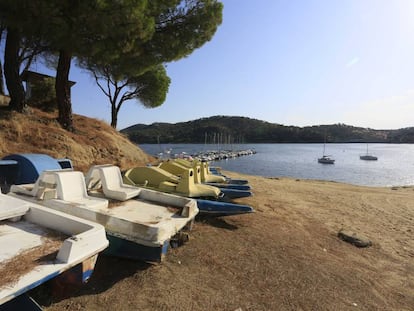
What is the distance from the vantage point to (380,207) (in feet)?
34.8

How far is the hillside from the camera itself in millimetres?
8844

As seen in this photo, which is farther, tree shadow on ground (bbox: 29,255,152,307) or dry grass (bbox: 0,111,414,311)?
dry grass (bbox: 0,111,414,311)

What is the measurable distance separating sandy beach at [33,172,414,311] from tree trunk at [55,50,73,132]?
8322mm

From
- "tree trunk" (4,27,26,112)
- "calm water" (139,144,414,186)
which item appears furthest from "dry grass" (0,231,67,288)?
"calm water" (139,144,414,186)

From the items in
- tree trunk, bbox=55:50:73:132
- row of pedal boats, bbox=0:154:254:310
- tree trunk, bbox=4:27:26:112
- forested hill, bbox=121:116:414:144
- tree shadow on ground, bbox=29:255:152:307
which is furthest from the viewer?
forested hill, bbox=121:116:414:144

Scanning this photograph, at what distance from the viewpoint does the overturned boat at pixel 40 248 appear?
81.8 inches

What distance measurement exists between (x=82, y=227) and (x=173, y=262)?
1430mm

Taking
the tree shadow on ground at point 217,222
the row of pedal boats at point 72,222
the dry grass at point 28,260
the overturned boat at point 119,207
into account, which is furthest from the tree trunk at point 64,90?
the dry grass at point 28,260

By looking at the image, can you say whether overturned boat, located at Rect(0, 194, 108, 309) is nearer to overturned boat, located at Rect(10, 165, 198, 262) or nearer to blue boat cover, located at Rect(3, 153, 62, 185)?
overturned boat, located at Rect(10, 165, 198, 262)

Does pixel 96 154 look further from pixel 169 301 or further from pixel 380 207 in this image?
pixel 380 207

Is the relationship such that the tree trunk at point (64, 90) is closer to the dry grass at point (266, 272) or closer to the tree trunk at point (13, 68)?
the tree trunk at point (13, 68)

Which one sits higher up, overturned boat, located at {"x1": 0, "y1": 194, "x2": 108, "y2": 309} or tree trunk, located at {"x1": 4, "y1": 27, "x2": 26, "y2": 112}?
tree trunk, located at {"x1": 4, "y1": 27, "x2": 26, "y2": 112}

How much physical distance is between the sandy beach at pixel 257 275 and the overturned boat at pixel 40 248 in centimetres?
55

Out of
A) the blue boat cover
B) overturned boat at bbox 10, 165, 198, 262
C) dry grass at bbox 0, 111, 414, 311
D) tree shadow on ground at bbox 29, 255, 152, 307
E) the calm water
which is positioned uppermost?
the blue boat cover
